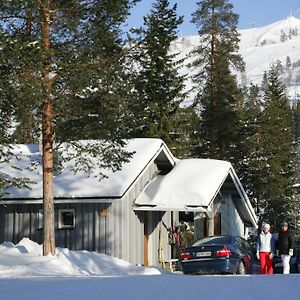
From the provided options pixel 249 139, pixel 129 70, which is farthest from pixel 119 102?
pixel 249 139

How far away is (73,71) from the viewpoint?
17.6 meters

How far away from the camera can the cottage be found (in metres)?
23.1

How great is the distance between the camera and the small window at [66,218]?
2366 centimetres

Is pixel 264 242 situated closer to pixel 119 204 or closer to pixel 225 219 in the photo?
pixel 119 204

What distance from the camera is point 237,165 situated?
49.8m

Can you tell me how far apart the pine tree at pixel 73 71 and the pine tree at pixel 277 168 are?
1256 inches

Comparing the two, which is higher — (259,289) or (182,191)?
(182,191)

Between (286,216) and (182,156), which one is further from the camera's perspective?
(286,216)

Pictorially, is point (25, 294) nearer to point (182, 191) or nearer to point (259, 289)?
point (259, 289)

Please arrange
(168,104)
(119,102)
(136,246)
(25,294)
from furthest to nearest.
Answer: (168,104) → (136,246) → (119,102) → (25,294)

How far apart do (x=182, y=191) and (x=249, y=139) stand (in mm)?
25412

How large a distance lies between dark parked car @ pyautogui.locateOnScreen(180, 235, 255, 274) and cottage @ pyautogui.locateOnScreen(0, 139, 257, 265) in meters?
4.04

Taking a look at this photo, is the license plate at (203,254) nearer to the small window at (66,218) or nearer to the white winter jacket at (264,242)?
the white winter jacket at (264,242)

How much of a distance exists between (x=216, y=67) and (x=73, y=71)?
2477 centimetres
